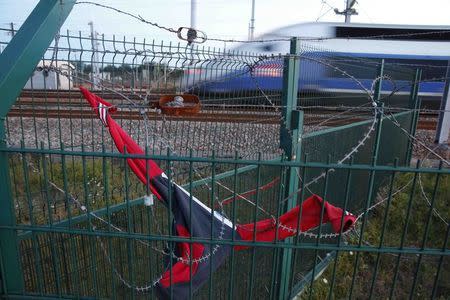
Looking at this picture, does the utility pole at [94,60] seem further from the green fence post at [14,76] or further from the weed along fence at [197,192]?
the green fence post at [14,76]

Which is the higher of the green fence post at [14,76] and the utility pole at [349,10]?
the utility pole at [349,10]

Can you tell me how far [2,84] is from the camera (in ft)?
5.68

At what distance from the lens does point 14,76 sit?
177cm

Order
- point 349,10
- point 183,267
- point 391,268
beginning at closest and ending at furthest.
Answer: point 183,267 < point 391,268 < point 349,10

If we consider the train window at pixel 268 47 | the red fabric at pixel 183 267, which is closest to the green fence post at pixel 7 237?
the red fabric at pixel 183 267

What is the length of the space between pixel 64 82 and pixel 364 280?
3.45 metres

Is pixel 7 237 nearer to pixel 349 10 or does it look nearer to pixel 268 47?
pixel 268 47

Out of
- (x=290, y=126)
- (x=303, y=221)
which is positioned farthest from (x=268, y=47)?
(x=303, y=221)

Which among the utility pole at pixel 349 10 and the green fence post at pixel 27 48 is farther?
the utility pole at pixel 349 10

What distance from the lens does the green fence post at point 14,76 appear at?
1.76 m

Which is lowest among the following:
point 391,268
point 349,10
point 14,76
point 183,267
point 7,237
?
point 391,268

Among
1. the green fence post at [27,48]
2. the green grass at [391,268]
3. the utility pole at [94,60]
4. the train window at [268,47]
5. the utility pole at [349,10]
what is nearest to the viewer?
the green fence post at [27,48]

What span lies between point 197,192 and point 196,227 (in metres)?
0.94

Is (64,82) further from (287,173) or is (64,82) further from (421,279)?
(421,279)
